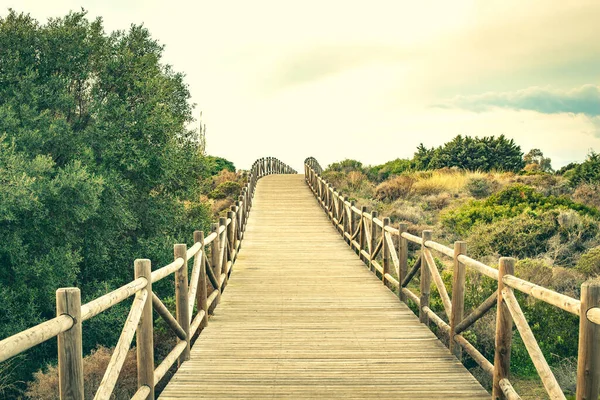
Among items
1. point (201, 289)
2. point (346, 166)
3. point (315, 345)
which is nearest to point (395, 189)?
point (346, 166)

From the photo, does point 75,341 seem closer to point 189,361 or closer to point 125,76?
point 189,361

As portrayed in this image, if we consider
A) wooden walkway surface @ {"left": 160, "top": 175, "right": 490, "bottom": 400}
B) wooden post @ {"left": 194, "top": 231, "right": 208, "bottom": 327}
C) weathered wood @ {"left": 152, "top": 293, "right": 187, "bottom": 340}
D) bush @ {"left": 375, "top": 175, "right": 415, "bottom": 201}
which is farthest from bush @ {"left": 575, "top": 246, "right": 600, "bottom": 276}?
bush @ {"left": 375, "top": 175, "right": 415, "bottom": 201}

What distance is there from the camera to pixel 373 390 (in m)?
5.18

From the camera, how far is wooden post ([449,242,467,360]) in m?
6.07

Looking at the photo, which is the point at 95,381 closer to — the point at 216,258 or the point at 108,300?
the point at 216,258

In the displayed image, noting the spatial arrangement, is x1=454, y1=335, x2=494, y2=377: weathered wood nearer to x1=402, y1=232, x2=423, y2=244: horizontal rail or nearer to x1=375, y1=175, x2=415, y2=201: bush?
x1=402, y1=232, x2=423, y2=244: horizontal rail

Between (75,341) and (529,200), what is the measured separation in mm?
18227

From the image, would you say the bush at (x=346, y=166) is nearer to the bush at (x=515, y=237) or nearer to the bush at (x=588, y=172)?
the bush at (x=588, y=172)

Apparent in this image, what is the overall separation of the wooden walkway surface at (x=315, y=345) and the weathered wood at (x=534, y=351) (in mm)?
1003

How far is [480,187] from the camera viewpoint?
2448cm

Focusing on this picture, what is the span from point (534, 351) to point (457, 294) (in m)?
1.89

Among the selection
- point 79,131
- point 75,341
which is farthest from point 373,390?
point 79,131

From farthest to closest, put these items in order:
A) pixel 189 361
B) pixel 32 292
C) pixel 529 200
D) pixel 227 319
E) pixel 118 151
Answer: pixel 529 200 < pixel 118 151 < pixel 32 292 < pixel 227 319 < pixel 189 361

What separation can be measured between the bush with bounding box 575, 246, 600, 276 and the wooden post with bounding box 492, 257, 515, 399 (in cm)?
775
